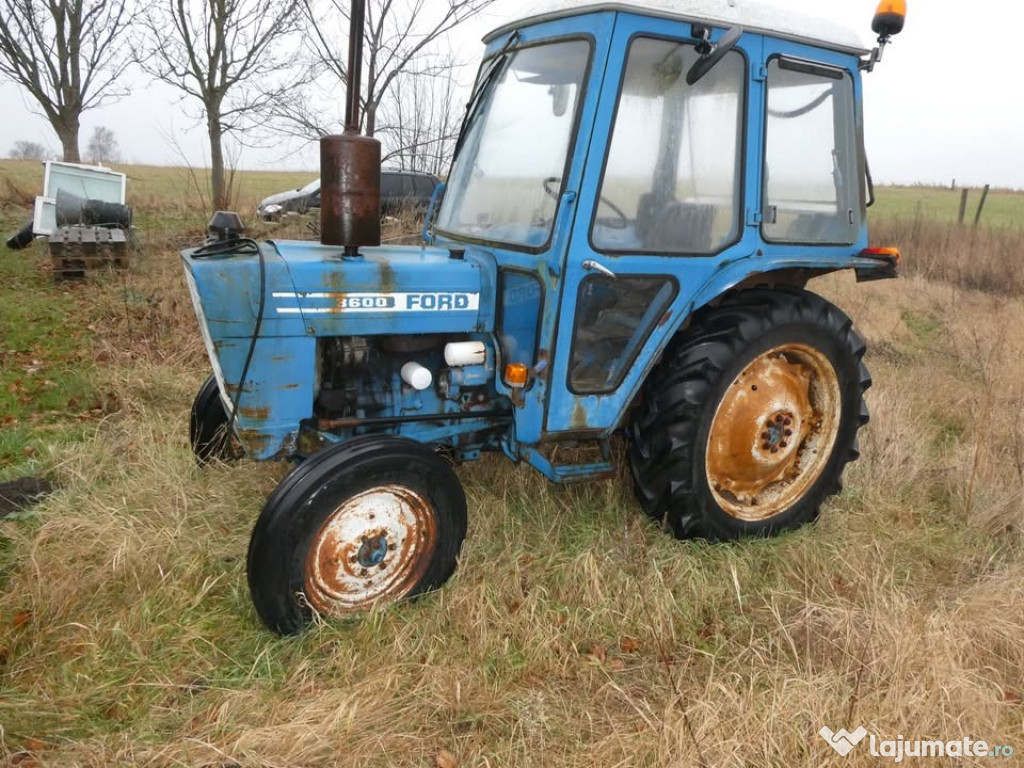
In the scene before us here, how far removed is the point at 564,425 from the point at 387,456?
715mm

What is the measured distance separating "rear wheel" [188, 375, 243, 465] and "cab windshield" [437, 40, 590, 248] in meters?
1.37

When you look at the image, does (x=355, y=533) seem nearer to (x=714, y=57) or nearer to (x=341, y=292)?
(x=341, y=292)

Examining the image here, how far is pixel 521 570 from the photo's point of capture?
290 cm

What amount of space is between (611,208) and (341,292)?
102 cm

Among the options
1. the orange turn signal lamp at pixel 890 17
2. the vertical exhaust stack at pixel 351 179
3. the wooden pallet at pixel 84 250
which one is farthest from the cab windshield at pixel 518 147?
the wooden pallet at pixel 84 250

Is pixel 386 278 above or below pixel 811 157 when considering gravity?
below

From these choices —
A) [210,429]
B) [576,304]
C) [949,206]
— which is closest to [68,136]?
[210,429]

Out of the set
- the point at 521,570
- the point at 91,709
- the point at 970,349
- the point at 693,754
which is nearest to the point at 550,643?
the point at 521,570

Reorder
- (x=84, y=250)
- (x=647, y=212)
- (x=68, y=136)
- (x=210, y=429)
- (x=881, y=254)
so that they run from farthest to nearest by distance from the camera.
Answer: (x=68, y=136)
(x=84, y=250)
(x=210, y=429)
(x=881, y=254)
(x=647, y=212)

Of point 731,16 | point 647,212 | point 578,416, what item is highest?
point 731,16

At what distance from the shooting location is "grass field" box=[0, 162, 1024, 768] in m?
2.08

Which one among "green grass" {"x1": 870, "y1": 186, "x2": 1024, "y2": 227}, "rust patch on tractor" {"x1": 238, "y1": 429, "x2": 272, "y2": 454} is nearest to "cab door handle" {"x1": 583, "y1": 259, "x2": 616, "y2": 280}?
"rust patch on tractor" {"x1": 238, "y1": 429, "x2": 272, "y2": 454}

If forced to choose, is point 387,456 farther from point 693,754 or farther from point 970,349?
point 970,349

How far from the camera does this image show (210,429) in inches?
138
